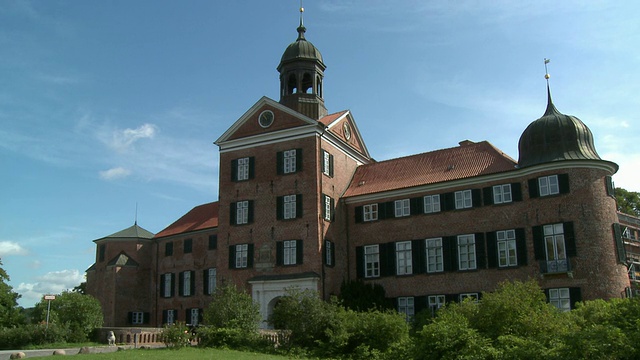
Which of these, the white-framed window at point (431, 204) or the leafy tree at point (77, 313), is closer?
the leafy tree at point (77, 313)

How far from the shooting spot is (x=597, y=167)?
30906mm

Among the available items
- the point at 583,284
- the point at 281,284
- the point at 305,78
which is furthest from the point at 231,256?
the point at 583,284

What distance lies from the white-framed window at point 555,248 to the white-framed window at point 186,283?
2545 centimetres

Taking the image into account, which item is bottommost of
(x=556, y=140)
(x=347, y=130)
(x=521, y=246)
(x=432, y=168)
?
(x=521, y=246)

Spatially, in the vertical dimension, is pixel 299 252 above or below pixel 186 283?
above

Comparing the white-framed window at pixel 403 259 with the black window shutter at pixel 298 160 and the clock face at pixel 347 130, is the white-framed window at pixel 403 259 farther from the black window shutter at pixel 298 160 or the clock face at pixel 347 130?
the clock face at pixel 347 130

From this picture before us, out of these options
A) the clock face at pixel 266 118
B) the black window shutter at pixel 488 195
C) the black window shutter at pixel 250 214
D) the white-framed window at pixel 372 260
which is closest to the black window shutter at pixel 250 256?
the black window shutter at pixel 250 214

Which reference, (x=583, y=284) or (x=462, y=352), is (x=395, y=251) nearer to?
(x=583, y=284)

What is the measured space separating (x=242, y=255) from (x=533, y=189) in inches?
665

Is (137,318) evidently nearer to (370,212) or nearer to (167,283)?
(167,283)

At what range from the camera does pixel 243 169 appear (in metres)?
39.6

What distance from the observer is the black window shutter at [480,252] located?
3266 centimetres

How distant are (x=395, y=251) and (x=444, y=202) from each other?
3.86 m

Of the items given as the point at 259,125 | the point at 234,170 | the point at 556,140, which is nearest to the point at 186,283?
the point at 234,170
